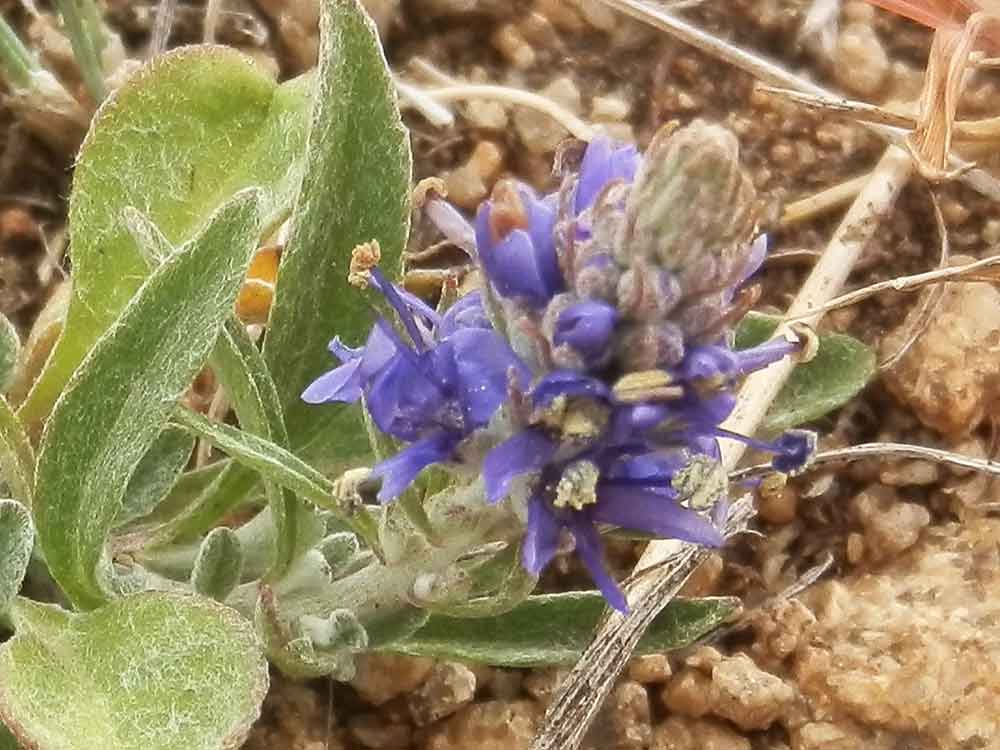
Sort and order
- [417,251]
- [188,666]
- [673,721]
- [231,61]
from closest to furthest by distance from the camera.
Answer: [188,666] → [231,61] → [673,721] → [417,251]

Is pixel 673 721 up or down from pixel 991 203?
down

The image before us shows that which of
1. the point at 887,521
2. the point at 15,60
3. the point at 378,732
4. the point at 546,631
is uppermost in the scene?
the point at 15,60

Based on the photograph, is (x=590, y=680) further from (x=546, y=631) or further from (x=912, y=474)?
(x=912, y=474)

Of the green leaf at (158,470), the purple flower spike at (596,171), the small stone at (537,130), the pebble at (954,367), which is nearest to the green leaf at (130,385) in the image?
the green leaf at (158,470)

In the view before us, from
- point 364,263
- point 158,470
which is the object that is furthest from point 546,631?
point 364,263

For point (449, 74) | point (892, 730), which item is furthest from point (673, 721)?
point (449, 74)

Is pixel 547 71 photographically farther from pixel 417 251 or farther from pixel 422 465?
pixel 422 465
